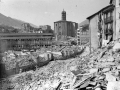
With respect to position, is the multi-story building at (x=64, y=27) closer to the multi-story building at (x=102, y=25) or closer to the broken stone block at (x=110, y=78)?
the multi-story building at (x=102, y=25)

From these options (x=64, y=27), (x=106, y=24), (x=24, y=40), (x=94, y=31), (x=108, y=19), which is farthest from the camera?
(x=64, y=27)

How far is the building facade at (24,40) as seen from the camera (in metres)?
41.2

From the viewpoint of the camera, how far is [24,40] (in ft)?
145

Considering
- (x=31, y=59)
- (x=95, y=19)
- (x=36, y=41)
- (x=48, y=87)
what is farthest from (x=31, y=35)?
(x=48, y=87)

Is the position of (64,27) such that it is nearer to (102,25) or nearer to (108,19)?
(102,25)

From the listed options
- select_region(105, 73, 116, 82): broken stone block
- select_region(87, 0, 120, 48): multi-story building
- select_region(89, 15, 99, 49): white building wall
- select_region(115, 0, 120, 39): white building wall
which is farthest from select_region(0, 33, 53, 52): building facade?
select_region(105, 73, 116, 82): broken stone block

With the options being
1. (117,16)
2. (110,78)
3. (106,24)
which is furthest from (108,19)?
(110,78)

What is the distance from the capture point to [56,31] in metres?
74.9

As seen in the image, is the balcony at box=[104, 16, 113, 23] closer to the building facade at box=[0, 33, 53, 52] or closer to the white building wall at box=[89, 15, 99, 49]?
the white building wall at box=[89, 15, 99, 49]

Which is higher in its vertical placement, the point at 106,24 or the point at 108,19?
the point at 108,19

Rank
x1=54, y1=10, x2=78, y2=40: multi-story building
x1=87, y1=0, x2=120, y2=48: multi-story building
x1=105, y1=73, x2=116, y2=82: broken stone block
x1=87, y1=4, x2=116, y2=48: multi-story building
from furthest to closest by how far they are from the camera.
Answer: x1=54, y1=10, x2=78, y2=40: multi-story building, x1=87, y1=4, x2=116, y2=48: multi-story building, x1=87, y1=0, x2=120, y2=48: multi-story building, x1=105, y1=73, x2=116, y2=82: broken stone block

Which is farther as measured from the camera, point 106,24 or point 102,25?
point 102,25

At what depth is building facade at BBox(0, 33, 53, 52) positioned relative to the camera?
4123cm

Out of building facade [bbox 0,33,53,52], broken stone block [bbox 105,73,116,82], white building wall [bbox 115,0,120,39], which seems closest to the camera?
broken stone block [bbox 105,73,116,82]
